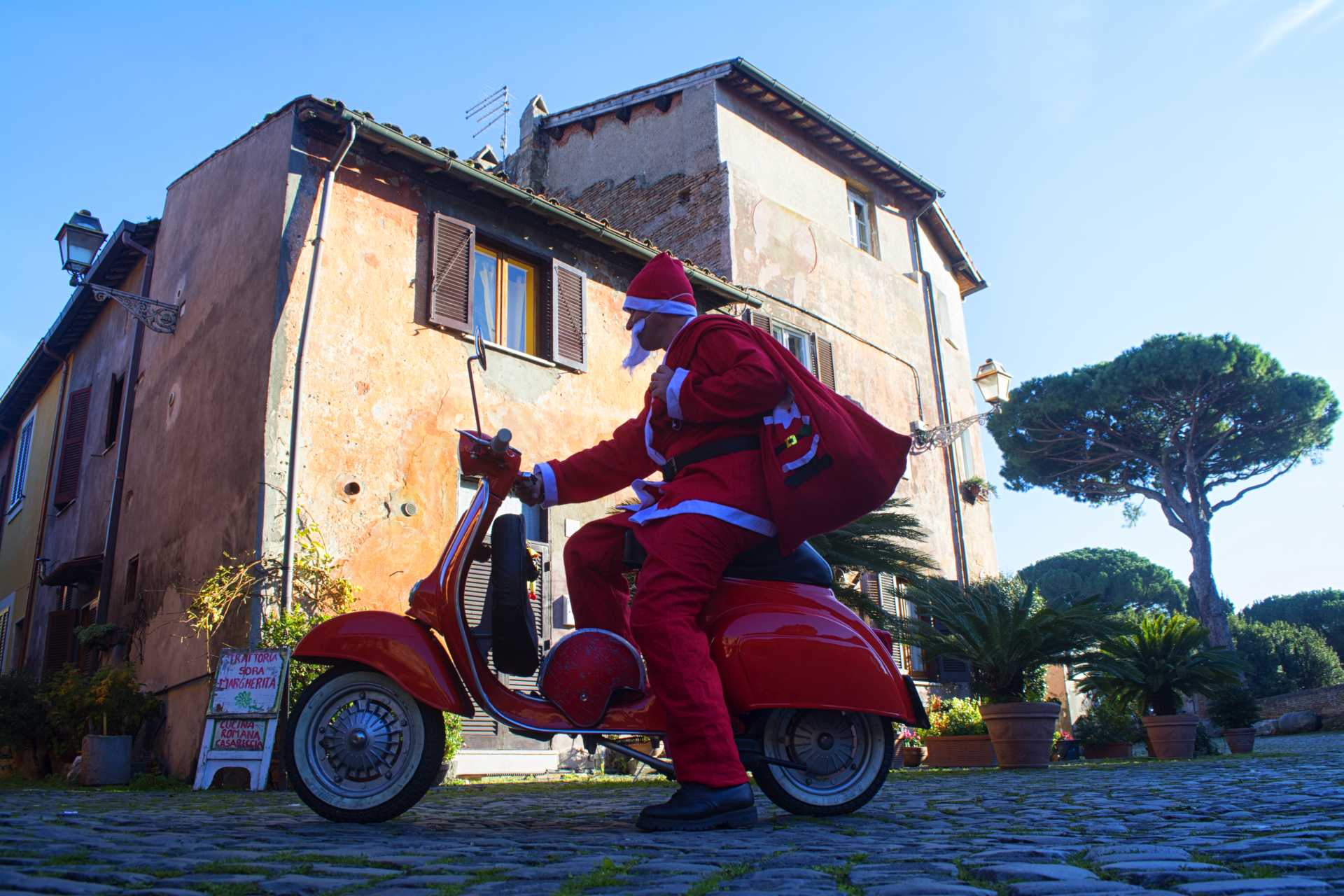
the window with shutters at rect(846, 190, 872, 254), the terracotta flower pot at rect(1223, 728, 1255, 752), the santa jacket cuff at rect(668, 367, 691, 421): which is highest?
the window with shutters at rect(846, 190, 872, 254)

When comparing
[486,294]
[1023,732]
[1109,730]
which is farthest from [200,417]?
[1109,730]

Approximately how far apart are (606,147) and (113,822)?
15.5 meters

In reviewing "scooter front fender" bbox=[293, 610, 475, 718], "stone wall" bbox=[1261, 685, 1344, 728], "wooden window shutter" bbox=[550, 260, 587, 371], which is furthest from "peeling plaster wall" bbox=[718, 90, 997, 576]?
"scooter front fender" bbox=[293, 610, 475, 718]


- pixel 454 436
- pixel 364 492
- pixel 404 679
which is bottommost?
pixel 404 679

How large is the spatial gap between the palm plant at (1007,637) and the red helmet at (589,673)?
17.8 feet

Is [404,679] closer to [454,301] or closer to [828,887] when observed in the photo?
[828,887]

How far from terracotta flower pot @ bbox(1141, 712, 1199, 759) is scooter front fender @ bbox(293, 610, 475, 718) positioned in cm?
811

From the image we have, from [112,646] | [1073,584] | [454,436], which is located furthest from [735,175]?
[1073,584]

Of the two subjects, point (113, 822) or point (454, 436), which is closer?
point (113, 822)

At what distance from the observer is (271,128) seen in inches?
414

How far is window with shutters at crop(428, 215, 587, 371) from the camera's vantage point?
10.7 meters

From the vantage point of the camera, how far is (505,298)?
11500 mm

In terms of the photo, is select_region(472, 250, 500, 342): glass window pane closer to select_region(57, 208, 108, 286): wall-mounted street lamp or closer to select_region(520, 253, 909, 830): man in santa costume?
select_region(57, 208, 108, 286): wall-mounted street lamp

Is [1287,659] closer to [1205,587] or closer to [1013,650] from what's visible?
[1205,587]
